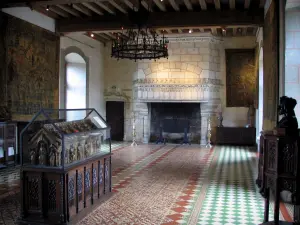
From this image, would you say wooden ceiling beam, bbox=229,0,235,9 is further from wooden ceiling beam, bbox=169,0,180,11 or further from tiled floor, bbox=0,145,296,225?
tiled floor, bbox=0,145,296,225

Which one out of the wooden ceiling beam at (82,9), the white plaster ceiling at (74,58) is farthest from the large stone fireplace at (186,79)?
the wooden ceiling beam at (82,9)

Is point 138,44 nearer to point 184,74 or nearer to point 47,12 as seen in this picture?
point 47,12

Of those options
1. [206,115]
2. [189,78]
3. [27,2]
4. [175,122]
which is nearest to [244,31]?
[189,78]

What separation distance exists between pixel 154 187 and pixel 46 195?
2419 millimetres

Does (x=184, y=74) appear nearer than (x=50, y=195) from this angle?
No

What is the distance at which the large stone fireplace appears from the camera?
1275cm

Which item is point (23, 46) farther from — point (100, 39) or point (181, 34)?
point (181, 34)

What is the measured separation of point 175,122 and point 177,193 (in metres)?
7.87

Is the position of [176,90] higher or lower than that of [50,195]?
higher

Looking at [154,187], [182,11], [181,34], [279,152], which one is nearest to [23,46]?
[182,11]

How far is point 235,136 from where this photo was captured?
12.6m

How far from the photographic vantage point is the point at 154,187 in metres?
6.17

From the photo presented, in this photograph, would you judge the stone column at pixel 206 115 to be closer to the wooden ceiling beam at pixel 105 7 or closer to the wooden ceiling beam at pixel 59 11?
the wooden ceiling beam at pixel 105 7

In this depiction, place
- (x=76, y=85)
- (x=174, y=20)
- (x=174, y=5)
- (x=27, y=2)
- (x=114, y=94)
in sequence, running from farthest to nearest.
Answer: (x=114, y=94) < (x=76, y=85) < (x=174, y=20) < (x=174, y=5) < (x=27, y=2)
